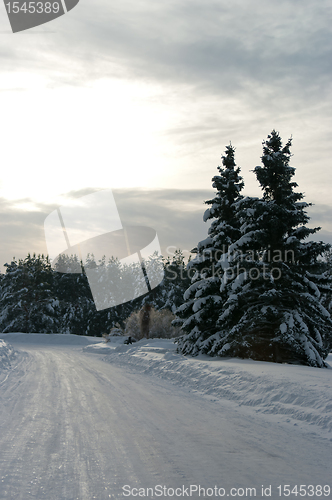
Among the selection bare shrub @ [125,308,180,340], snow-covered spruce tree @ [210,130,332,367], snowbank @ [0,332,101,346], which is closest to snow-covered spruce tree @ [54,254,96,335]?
snowbank @ [0,332,101,346]

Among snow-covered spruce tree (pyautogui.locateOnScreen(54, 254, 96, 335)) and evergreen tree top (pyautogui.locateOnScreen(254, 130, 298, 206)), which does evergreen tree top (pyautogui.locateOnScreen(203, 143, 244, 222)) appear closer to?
evergreen tree top (pyautogui.locateOnScreen(254, 130, 298, 206))

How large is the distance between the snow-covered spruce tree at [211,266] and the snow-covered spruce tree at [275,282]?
170cm

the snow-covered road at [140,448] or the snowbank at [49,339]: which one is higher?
the snow-covered road at [140,448]

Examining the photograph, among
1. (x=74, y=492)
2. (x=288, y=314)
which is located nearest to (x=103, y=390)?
(x=74, y=492)

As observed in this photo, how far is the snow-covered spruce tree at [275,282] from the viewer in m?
16.9

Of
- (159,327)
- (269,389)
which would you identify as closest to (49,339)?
(159,327)

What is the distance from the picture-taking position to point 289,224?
59.4ft

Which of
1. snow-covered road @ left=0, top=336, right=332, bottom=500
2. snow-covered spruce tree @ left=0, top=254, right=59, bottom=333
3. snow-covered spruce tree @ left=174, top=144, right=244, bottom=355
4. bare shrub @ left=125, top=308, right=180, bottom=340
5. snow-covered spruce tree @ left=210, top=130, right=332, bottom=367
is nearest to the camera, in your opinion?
snow-covered road @ left=0, top=336, right=332, bottom=500

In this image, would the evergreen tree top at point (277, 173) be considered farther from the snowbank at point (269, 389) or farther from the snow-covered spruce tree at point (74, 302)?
the snow-covered spruce tree at point (74, 302)

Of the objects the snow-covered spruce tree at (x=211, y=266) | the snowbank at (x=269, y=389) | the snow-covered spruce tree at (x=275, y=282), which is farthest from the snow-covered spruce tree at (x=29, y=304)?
the snowbank at (x=269, y=389)

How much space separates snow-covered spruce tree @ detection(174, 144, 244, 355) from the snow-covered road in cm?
1089

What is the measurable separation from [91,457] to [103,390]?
5666mm

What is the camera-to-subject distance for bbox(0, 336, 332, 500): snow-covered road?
4.25 m

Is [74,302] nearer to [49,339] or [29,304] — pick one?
[29,304]
